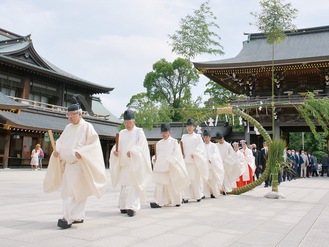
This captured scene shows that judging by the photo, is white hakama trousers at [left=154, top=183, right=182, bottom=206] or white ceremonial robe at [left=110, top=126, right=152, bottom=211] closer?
white ceremonial robe at [left=110, top=126, right=152, bottom=211]

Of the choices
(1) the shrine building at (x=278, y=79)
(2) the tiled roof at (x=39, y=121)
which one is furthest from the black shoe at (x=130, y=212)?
(2) the tiled roof at (x=39, y=121)

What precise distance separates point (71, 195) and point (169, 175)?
2.57m

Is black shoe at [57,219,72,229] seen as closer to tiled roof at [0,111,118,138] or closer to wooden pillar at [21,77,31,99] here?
tiled roof at [0,111,118,138]

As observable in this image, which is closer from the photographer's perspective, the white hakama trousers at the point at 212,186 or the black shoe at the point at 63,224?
the black shoe at the point at 63,224

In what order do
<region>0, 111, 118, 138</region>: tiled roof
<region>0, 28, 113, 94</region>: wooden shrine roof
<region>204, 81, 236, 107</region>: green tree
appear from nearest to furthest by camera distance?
1. <region>0, 111, 118, 138</region>: tiled roof
2. <region>0, 28, 113, 94</region>: wooden shrine roof
3. <region>204, 81, 236, 107</region>: green tree

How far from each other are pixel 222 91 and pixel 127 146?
30.8 m

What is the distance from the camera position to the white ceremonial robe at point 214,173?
8617 millimetres

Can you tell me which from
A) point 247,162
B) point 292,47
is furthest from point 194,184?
point 292,47

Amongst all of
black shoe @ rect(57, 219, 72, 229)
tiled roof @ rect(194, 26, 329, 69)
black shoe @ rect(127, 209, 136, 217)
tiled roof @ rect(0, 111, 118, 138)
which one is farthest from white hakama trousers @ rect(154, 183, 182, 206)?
tiled roof @ rect(194, 26, 329, 69)

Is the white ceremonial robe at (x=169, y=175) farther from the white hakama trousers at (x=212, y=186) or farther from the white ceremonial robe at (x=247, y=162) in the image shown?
the white ceremonial robe at (x=247, y=162)

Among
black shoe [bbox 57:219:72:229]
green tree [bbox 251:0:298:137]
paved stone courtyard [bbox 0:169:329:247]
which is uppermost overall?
green tree [bbox 251:0:298:137]

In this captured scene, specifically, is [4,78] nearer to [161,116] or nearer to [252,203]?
[161,116]

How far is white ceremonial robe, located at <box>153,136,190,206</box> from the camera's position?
263 inches

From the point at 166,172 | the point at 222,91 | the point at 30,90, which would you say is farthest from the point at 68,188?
the point at 222,91
